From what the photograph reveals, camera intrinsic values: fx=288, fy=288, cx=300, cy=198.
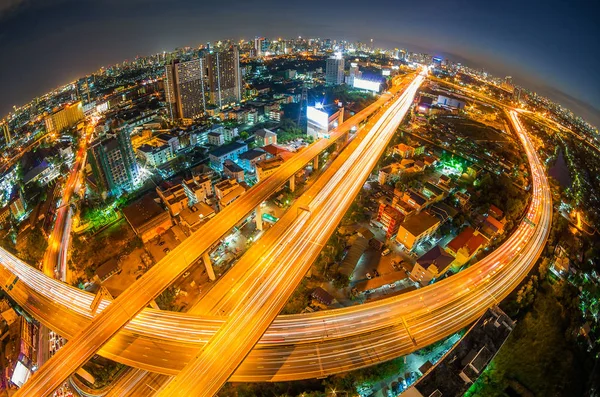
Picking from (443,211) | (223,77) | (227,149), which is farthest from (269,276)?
(223,77)

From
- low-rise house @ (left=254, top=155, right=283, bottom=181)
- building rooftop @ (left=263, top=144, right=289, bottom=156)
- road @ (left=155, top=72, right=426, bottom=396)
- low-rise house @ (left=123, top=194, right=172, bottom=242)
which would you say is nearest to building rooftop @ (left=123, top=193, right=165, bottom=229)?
low-rise house @ (left=123, top=194, right=172, bottom=242)

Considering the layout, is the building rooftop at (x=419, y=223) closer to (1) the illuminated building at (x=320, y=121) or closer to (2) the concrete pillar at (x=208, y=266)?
(2) the concrete pillar at (x=208, y=266)

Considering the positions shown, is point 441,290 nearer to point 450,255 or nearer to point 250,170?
point 450,255

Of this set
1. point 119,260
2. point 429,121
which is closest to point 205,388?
point 119,260

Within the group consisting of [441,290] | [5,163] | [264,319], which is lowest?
[5,163]

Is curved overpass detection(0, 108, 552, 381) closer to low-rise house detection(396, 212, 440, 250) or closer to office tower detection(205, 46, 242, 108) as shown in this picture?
low-rise house detection(396, 212, 440, 250)

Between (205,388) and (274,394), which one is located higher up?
(205,388)

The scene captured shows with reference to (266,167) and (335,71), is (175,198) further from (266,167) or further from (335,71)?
(335,71)
